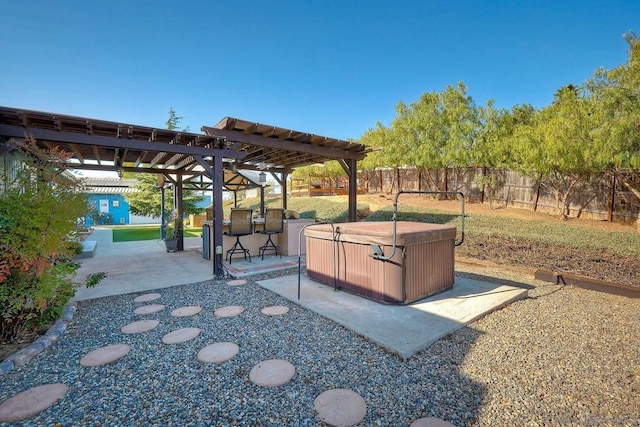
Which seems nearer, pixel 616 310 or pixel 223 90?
pixel 616 310

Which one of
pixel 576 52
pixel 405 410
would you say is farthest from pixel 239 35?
pixel 576 52

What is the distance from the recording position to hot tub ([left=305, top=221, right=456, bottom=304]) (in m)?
3.85

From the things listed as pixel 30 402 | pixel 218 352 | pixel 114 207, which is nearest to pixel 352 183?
pixel 218 352

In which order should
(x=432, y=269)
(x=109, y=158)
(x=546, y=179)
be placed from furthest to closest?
(x=546, y=179)
(x=109, y=158)
(x=432, y=269)

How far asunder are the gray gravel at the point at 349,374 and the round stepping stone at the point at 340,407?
0.19ft

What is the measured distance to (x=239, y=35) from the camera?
28.5 feet

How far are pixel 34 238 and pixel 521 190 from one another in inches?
560

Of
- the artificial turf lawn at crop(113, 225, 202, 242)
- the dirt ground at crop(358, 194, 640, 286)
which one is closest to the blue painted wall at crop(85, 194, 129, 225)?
the artificial turf lawn at crop(113, 225, 202, 242)

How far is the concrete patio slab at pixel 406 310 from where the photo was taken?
3.01 m

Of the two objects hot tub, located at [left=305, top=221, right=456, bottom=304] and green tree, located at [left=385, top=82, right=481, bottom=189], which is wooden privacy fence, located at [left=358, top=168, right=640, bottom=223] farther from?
hot tub, located at [left=305, top=221, right=456, bottom=304]

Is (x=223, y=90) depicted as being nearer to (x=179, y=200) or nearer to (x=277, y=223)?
(x=179, y=200)

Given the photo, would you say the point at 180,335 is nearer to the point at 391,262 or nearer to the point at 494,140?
the point at 391,262

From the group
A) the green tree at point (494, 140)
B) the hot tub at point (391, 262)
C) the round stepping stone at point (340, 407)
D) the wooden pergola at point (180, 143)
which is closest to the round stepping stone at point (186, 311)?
the wooden pergola at point (180, 143)

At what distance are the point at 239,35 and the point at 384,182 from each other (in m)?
12.2
